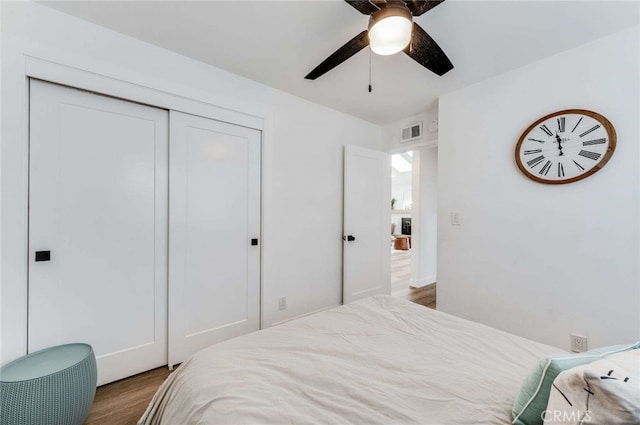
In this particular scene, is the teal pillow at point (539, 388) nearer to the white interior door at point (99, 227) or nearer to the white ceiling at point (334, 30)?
the white ceiling at point (334, 30)

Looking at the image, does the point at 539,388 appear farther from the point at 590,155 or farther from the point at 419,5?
the point at 590,155

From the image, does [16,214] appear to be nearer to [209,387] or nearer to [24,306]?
[24,306]

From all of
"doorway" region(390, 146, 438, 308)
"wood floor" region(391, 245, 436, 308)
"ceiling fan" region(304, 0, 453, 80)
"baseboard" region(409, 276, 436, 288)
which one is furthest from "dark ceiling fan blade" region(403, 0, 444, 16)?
"baseboard" region(409, 276, 436, 288)

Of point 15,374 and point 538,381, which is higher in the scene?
point 538,381

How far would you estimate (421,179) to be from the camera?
4.30 metres

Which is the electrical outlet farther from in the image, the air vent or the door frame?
the door frame

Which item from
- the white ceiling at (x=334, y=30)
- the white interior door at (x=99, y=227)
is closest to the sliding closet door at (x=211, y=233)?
the white interior door at (x=99, y=227)

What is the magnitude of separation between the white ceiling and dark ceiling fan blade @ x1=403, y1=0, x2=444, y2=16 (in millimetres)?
346

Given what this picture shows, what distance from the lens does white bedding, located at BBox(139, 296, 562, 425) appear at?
0.82 meters

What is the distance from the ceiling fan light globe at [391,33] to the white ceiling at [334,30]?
0.39m

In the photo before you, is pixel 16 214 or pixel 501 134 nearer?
pixel 16 214

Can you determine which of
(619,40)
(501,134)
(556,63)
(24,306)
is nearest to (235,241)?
(24,306)

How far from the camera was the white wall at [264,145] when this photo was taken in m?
1.50

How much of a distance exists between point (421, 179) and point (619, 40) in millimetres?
2619
